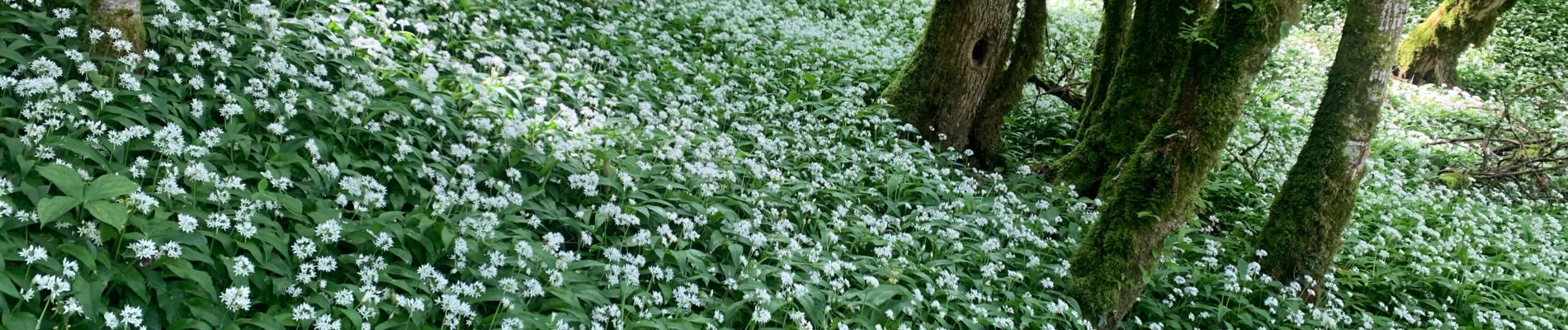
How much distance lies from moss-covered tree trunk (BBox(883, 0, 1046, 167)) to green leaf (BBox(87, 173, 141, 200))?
6.10m

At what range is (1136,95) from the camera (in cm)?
816

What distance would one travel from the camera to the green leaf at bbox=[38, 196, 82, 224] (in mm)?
3200

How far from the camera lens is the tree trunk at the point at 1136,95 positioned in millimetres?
8008

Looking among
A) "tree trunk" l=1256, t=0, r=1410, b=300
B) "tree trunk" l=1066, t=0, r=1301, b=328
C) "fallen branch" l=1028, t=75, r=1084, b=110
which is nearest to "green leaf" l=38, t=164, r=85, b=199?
"tree trunk" l=1066, t=0, r=1301, b=328

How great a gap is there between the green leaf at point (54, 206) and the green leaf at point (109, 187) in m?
0.06

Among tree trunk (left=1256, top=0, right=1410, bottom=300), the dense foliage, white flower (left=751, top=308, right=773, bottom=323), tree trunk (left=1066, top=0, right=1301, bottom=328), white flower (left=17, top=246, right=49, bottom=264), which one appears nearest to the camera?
white flower (left=17, top=246, right=49, bottom=264)

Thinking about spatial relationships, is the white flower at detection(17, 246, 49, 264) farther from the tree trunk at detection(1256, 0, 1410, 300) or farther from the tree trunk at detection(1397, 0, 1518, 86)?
the tree trunk at detection(1397, 0, 1518, 86)

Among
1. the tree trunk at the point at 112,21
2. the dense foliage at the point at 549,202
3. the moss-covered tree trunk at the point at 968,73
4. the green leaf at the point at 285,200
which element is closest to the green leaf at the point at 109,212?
the dense foliage at the point at 549,202

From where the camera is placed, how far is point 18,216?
3252 millimetres

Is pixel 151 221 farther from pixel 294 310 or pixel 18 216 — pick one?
pixel 294 310

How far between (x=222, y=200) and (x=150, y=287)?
1.55 feet

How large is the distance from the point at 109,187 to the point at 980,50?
6.73 meters

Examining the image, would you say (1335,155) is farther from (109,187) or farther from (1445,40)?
(1445,40)

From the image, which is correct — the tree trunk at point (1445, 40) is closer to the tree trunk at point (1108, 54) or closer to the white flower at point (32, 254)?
the tree trunk at point (1108, 54)
